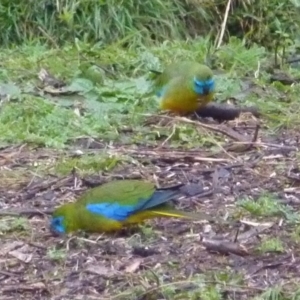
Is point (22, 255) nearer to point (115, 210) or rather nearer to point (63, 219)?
point (63, 219)

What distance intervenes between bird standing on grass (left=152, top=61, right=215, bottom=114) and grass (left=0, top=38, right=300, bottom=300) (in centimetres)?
14

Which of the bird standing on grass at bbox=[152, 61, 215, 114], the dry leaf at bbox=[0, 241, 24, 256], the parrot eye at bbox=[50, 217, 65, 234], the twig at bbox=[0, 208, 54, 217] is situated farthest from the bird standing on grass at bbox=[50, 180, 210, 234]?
the bird standing on grass at bbox=[152, 61, 215, 114]

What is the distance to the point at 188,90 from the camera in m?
6.57

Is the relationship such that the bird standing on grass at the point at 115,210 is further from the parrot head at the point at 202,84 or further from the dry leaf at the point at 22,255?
the parrot head at the point at 202,84

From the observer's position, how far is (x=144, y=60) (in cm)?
796

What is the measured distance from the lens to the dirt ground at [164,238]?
4012mm

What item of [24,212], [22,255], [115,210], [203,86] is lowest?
[203,86]

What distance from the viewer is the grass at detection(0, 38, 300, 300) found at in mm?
4092

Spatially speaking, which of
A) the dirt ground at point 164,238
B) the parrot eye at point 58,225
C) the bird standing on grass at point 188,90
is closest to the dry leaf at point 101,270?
the dirt ground at point 164,238

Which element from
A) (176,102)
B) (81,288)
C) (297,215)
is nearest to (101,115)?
(176,102)

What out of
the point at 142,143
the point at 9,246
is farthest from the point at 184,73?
the point at 9,246

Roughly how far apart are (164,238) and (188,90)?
2.18 metres

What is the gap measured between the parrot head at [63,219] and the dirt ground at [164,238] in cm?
5

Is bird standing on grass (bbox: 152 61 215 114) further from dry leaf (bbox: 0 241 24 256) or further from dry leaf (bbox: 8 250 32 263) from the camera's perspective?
dry leaf (bbox: 8 250 32 263)
